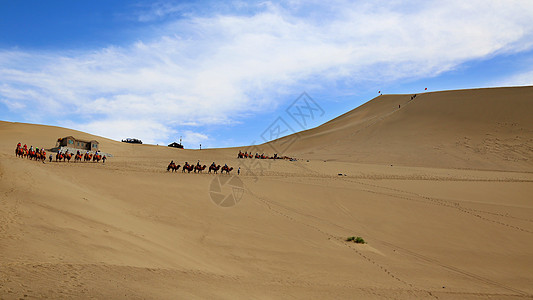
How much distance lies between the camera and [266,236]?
37.6 feet

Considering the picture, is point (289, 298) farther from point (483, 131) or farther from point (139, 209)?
point (483, 131)

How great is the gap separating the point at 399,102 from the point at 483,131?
27243mm

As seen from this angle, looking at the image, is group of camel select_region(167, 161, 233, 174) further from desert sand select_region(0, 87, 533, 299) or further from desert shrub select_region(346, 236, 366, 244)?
desert shrub select_region(346, 236, 366, 244)

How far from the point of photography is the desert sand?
5801 millimetres

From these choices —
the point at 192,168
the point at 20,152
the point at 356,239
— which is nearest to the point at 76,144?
the point at 20,152

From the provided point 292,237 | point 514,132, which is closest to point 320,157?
point 514,132

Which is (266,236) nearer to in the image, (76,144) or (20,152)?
(20,152)

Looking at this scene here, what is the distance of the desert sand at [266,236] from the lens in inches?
228

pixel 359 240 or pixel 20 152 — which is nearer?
pixel 359 240

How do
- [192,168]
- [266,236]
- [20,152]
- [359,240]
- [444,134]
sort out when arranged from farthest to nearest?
1. [444,134]
2. [192,168]
3. [20,152]
4. [359,240]
5. [266,236]

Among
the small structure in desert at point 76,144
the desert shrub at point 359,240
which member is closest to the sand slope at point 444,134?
the small structure in desert at point 76,144

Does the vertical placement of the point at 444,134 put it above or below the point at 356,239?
above

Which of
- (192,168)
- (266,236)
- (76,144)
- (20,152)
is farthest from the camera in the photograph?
(76,144)

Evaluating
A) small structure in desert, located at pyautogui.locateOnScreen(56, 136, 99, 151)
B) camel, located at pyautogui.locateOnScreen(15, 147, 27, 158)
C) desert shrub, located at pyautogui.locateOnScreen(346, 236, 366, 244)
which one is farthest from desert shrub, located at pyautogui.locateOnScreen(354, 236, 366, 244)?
small structure in desert, located at pyautogui.locateOnScreen(56, 136, 99, 151)
